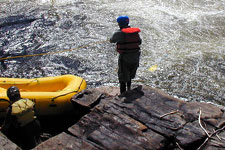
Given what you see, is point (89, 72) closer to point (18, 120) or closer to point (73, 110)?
point (73, 110)

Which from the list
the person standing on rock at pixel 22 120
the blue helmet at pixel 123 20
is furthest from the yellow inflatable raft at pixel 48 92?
the blue helmet at pixel 123 20

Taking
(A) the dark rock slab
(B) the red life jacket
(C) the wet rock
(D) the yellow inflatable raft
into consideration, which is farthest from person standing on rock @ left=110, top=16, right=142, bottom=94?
(C) the wet rock

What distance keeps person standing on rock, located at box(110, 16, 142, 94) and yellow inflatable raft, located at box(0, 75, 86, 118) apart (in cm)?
114

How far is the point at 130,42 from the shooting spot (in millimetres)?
4168

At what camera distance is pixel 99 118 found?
12.1 feet

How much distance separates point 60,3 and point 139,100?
861cm

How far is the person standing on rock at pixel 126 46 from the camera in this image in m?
4.08

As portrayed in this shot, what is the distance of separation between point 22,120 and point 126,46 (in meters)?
2.05

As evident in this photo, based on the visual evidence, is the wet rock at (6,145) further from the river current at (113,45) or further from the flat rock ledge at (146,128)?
the river current at (113,45)

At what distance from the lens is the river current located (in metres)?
6.46

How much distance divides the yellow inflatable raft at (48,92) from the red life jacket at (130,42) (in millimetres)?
1399

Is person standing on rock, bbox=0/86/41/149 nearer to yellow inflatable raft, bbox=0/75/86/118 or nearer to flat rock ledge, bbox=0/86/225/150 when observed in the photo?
flat rock ledge, bbox=0/86/225/150

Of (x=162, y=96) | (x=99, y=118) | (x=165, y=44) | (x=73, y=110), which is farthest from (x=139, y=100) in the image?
(x=165, y=44)

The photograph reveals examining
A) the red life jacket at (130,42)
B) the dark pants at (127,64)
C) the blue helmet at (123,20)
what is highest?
the blue helmet at (123,20)
